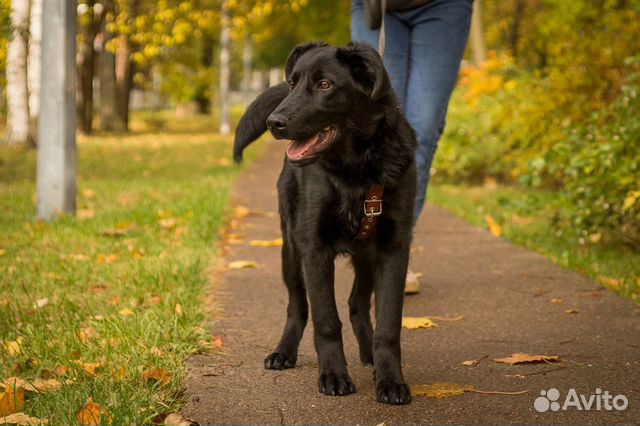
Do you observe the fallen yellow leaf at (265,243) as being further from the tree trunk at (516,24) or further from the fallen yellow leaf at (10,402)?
the tree trunk at (516,24)

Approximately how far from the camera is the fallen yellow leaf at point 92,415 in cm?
261

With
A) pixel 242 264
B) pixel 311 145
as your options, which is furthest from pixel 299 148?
pixel 242 264

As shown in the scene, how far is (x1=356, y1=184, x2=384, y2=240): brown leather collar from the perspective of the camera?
323 centimetres

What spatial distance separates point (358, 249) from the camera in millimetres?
3369

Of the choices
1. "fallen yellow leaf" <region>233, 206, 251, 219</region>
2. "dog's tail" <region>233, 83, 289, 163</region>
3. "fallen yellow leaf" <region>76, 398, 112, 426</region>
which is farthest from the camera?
"fallen yellow leaf" <region>233, 206, 251, 219</region>

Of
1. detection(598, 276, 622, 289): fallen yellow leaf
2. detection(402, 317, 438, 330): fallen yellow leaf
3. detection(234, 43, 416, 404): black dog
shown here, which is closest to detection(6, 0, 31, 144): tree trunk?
detection(598, 276, 622, 289): fallen yellow leaf

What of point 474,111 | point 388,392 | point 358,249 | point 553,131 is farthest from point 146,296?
point 474,111

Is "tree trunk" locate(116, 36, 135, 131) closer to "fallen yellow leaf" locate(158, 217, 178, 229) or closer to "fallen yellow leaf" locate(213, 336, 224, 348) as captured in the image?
"fallen yellow leaf" locate(158, 217, 178, 229)

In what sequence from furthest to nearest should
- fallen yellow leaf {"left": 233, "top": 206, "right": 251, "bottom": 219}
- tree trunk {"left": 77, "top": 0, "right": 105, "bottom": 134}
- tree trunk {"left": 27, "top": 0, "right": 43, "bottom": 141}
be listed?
tree trunk {"left": 77, "top": 0, "right": 105, "bottom": 134}, tree trunk {"left": 27, "top": 0, "right": 43, "bottom": 141}, fallen yellow leaf {"left": 233, "top": 206, "right": 251, "bottom": 219}

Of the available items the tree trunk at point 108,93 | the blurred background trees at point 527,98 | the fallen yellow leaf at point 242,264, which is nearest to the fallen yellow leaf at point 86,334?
the fallen yellow leaf at point 242,264

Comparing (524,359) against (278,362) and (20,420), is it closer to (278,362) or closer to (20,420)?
(278,362)

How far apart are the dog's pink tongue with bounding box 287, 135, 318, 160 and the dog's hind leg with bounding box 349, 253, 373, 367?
2.08 ft

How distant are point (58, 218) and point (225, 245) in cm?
174

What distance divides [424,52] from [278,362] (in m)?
2.23
